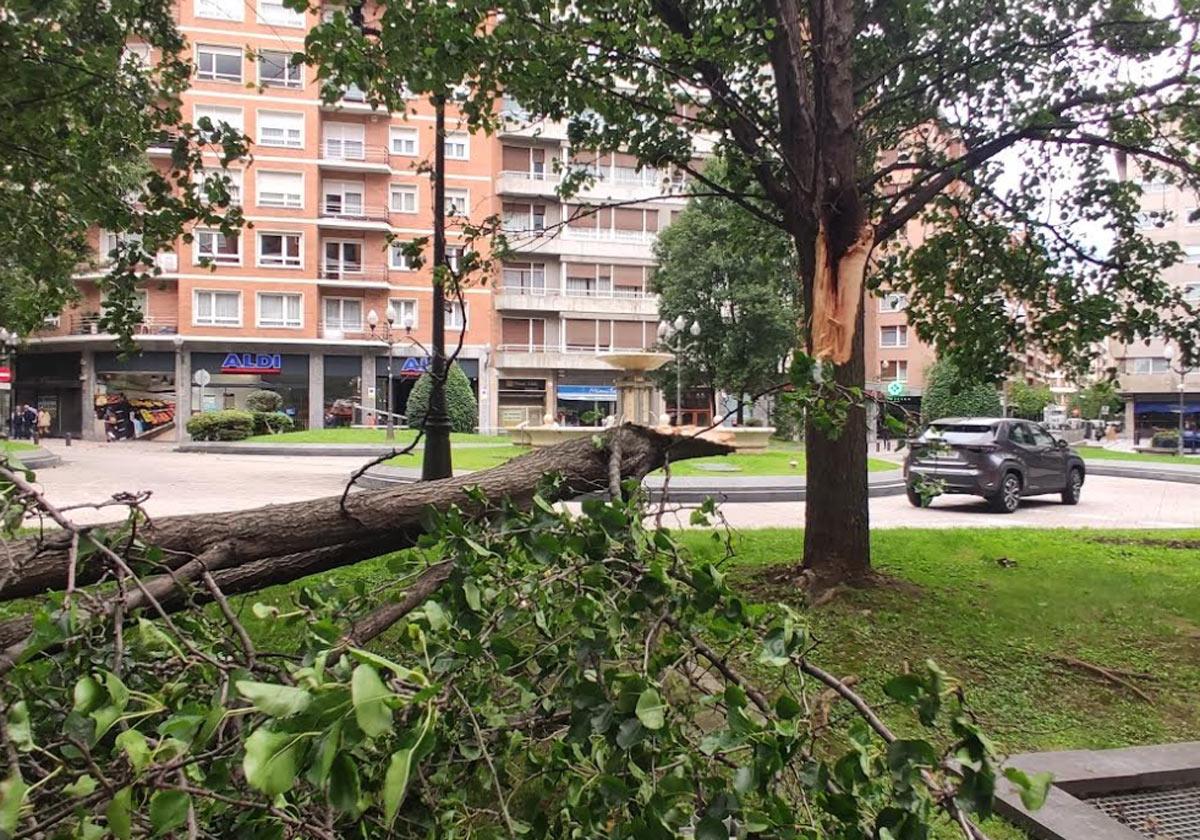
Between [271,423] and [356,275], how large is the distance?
34.0 feet

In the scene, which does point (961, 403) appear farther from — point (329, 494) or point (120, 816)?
point (120, 816)

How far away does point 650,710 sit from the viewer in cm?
127

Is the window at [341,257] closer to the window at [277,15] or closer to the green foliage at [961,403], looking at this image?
the window at [277,15]

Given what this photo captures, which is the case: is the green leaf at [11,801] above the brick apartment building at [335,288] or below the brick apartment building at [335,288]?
below

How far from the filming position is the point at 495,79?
622cm

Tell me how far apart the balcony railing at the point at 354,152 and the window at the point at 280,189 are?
7.00 ft

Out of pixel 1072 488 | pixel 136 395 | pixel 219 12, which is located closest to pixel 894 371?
pixel 1072 488

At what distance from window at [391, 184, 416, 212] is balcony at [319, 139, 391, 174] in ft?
3.74

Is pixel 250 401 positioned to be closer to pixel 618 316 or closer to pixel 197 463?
pixel 197 463

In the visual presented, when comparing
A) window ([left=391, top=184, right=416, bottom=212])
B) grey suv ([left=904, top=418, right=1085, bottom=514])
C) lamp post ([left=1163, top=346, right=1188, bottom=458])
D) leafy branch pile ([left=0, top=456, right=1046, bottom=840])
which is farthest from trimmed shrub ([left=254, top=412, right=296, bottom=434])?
leafy branch pile ([left=0, top=456, right=1046, bottom=840])

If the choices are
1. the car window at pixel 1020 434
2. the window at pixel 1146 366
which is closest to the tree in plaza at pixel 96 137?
the car window at pixel 1020 434

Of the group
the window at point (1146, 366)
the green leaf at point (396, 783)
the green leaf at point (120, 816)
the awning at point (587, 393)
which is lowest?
the green leaf at point (120, 816)

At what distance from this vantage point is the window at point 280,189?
118 feet

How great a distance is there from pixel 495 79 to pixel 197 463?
16572mm
